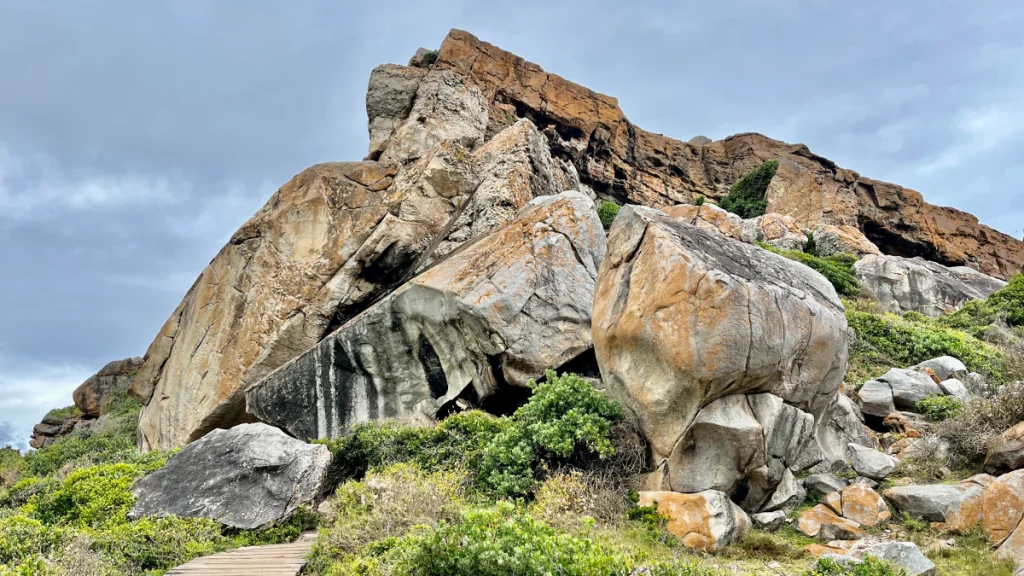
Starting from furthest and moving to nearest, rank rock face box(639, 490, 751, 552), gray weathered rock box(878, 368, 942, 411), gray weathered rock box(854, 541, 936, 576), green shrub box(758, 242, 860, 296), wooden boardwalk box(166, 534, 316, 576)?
green shrub box(758, 242, 860, 296), gray weathered rock box(878, 368, 942, 411), rock face box(639, 490, 751, 552), wooden boardwalk box(166, 534, 316, 576), gray weathered rock box(854, 541, 936, 576)

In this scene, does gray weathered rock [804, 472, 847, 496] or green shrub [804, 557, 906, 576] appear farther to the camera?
gray weathered rock [804, 472, 847, 496]

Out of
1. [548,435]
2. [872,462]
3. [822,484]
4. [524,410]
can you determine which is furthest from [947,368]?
[548,435]

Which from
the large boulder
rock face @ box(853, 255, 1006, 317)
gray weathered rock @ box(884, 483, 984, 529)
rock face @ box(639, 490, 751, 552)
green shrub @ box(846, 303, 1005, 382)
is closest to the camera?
rock face @ box(639, 490, 751, 552)

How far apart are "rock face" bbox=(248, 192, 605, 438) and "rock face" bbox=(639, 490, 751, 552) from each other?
544cm

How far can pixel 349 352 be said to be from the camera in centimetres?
1427

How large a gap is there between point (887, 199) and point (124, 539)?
6063 cm

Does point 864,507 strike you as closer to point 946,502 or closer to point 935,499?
point 935,499

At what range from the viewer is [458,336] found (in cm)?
1381

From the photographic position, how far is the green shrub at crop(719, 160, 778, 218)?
161ft

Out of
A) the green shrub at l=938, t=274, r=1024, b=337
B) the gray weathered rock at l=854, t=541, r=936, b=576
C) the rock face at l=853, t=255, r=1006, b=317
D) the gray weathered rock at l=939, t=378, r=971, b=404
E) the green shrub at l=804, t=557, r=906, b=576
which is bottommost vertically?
the gray weathered rock at l=854, t=541, r=936, b=576

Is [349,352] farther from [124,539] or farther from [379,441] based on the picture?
[124,539]

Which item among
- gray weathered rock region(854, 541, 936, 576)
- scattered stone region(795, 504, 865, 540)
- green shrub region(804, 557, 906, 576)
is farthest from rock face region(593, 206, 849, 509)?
green shrub region(804, 557, 906, 576)

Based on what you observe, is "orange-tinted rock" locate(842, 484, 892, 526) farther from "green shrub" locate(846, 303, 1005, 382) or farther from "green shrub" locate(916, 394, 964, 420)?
"green shrub" locate(846, 303, 1005, 382)

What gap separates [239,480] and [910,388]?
12.6 meters
